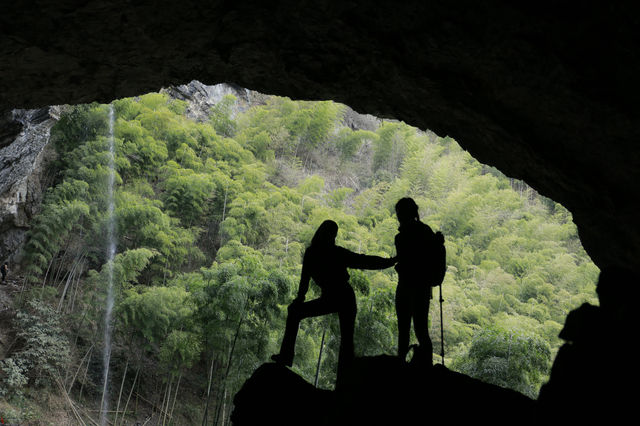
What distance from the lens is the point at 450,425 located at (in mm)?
2691

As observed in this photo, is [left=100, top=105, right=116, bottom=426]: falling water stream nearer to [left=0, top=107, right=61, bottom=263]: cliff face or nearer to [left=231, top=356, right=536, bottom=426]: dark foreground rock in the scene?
[left=0, top=107, right=61, bottom=263]: cliff face

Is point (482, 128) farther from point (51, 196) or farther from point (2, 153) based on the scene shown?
point (51, 196)

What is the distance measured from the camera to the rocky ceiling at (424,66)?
2957 mm

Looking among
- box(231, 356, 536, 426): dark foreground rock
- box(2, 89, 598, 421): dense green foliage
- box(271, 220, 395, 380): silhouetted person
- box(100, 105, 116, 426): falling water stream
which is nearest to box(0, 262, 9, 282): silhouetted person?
box(2, 89, 598, 421): dense green foliage

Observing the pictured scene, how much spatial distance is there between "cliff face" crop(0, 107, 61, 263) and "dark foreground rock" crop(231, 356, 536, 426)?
395 inches

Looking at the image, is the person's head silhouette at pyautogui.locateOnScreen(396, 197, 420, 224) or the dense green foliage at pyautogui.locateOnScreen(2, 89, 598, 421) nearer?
the person's head silhouette at pyautogui.locateOnScreen(396, 197, 420, 224)

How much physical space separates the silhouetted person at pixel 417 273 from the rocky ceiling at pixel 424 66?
1294 millimetres

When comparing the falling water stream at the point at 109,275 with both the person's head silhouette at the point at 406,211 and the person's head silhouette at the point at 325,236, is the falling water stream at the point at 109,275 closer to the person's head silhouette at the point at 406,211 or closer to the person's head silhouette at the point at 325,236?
the person's head silhouette at the point at 325,236

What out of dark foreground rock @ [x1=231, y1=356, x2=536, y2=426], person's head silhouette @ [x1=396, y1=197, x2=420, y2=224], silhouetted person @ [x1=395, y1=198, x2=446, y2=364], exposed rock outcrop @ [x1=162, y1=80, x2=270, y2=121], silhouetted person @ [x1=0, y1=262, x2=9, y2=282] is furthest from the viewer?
exposed rock outcrop @ [x1=162, y1=80, x2=270, y2=121]

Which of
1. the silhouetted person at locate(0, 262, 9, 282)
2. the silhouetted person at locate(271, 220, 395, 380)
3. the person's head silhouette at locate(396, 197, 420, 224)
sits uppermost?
the person's head silhouette at locate(396, 197, 420, 224)

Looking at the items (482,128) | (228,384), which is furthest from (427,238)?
(228,384)

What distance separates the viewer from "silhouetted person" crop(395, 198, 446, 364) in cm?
361

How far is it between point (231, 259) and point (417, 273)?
24.1ft

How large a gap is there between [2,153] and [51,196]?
8.45 feet
